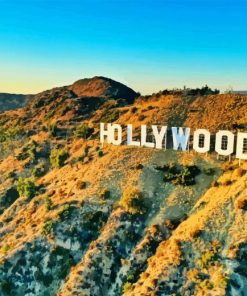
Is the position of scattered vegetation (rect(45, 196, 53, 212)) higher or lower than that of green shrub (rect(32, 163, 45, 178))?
lower

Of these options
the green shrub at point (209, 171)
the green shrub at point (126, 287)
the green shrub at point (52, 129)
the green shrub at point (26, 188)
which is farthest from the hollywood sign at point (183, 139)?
the green shrub at point (126, 287)

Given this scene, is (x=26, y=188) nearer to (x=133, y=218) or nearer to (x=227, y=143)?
(x=133, y=218)

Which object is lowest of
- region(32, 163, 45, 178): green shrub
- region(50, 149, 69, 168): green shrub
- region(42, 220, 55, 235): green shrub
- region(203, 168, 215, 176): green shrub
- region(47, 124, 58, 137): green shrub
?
region(42, 220, 55, 235): green shrub

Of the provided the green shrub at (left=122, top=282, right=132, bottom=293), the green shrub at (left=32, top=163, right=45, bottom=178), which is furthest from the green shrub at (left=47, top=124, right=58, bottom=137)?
the green shrub at (left=122, top=282, right=132, bottom=293)

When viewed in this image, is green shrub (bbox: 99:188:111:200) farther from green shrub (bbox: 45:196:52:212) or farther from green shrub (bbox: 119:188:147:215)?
green shrub (bbox: 45:196:52:212)

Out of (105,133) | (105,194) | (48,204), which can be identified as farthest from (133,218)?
(105,133)

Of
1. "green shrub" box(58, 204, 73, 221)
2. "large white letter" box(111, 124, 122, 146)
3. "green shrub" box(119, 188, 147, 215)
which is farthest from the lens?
"large white letter" box(111, 124, 122, 146)

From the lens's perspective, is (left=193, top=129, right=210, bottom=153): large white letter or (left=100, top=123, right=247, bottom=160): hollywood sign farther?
(left=193, top=129, right=210, bottom=153): large white letter

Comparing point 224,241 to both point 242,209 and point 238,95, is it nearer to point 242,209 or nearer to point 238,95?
point 242,209
